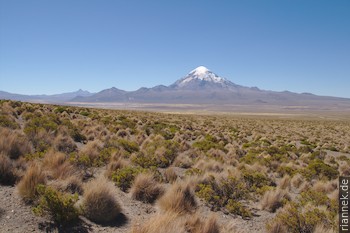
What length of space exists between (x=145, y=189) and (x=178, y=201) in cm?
118

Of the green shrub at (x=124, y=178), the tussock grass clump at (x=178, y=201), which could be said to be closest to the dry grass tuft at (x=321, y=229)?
the tussock grass clump at (x=178, y=201)

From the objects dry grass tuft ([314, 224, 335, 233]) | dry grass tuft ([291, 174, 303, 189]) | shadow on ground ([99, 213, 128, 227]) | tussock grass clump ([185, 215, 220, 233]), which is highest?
tussock grass clump ([185, 215, 220, 233])

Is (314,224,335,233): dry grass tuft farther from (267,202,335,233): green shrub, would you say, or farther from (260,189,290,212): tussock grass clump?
(260,189,290,212): tussock grass clump

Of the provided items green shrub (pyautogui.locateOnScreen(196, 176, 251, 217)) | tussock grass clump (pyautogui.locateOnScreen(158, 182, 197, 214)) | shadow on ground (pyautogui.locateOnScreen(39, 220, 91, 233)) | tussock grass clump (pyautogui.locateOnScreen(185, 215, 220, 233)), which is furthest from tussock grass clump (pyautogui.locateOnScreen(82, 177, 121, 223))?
green shrub (pyautogui.locateOnScreen(196, 176, 251, 217))

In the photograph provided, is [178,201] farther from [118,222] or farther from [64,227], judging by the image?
[64,227]

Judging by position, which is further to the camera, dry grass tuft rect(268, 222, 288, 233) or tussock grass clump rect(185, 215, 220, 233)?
dry grass tuft rect(268, 222, 288, 233)

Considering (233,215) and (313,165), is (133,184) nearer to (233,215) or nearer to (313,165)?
(233,215)

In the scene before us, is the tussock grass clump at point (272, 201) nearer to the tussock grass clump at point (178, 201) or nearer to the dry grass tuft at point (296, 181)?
the tussock grass clump at point (178, 201)

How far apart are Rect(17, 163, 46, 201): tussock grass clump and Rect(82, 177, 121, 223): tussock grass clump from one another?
3.41 feet

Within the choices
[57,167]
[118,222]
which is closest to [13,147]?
[57,167]

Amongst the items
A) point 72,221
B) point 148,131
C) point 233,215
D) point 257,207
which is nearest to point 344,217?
point 257,207

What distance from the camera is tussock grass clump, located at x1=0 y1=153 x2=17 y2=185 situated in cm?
640

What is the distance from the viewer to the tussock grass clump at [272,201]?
7.70 metres

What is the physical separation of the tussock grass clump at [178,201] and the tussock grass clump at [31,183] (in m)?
2.71
